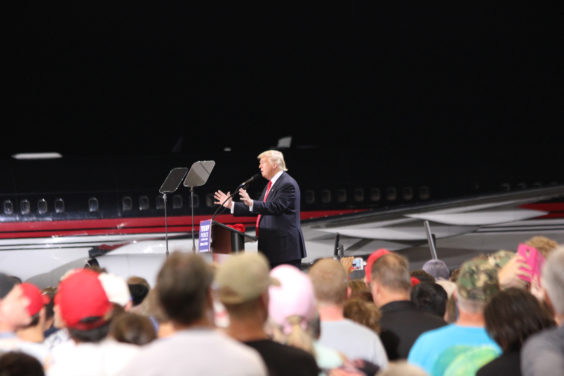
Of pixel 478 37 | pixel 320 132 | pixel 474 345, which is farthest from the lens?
pixel 478 37

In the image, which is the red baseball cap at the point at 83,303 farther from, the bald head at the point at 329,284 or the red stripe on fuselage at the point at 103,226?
the red stripe on fuselage at the point at 103,226

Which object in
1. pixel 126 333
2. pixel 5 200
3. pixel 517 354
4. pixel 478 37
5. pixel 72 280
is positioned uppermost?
pixel 478 37

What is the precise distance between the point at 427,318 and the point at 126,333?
1715mm

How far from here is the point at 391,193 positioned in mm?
14742

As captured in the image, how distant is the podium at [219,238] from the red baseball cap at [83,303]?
415cm

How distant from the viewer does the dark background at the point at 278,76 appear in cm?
1664

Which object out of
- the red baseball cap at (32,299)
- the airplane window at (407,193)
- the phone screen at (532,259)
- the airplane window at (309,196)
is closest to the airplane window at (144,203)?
the airplane window at (309,196)

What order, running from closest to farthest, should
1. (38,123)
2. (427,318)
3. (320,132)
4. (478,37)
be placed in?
(427,318), (38,123), (320,132), (478,37)

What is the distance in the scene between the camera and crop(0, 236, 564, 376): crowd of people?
7.13 ft

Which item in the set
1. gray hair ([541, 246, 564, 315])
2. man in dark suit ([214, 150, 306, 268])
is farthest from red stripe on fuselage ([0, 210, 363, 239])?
gray hair ([541, 246, 564, 315])

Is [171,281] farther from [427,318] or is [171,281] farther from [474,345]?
[427,318]

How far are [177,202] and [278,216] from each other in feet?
25.6

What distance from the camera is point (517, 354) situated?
2.84 metres

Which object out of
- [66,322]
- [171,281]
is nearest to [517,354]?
[171,281]
